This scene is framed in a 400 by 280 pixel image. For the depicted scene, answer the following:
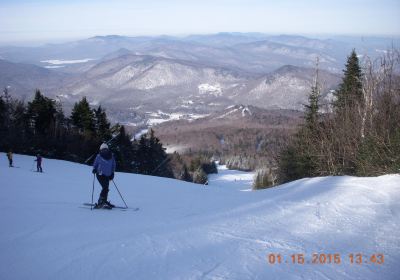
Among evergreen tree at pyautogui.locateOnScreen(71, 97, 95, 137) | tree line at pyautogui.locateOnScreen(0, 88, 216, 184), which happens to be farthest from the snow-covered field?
evergreen tree at pyautogui.locateOnScreen(71, 97, 95, 137)

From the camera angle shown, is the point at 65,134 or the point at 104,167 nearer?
the point at 104,167

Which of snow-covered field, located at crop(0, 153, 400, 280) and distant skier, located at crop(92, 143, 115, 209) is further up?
distant skier, located at crop(92, 143, 115, 209)

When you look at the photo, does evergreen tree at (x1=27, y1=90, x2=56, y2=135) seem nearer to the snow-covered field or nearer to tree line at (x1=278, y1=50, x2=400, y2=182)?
tree line at (x1=278, y1=50, x2=400, y2=182)

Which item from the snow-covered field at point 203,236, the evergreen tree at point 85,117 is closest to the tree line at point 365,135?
the snow-covered field at point 203,236

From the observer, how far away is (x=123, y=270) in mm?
5336

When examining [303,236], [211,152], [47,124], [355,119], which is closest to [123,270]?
[303,236]

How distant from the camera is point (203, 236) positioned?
6930mm

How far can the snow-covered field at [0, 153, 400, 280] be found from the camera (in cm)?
539

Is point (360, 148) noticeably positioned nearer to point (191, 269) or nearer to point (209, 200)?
point (209, 200)

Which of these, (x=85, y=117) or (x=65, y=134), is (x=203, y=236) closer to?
(x=85, y=117)

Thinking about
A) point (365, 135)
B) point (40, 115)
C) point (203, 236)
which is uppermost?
point (365, 135)

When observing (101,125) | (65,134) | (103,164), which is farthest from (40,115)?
(103,164)

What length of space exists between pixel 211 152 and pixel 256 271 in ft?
383

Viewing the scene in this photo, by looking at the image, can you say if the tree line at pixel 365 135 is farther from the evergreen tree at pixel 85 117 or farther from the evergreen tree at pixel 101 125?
the evergreen tree at pixel 85 117
